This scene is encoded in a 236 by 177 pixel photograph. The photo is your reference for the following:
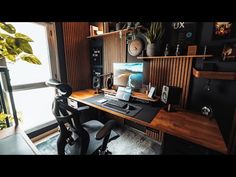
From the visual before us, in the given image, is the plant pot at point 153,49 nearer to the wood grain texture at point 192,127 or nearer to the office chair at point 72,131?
the wood grain texture at point 192,127

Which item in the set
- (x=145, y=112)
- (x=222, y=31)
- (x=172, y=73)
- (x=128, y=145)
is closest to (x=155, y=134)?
(x=128, y=145)

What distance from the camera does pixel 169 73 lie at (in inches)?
66.4

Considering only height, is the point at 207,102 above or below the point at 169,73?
below

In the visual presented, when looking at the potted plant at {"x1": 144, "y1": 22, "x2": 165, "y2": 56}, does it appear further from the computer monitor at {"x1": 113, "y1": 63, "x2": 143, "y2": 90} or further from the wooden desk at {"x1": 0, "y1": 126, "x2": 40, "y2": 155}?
the wooden desk at {"x1": 0, "y1": 126, "x2": 40, "y2": 155}

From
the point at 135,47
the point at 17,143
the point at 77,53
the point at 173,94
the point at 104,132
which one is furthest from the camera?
the point at 77,53

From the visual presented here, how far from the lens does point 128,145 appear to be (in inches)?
76.2

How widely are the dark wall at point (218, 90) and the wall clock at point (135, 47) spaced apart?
0.76 m

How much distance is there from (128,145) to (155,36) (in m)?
1.71

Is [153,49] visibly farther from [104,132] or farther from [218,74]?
[104,132]

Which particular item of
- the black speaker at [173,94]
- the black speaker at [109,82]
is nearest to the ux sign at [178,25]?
the black speaker at [173,94]
